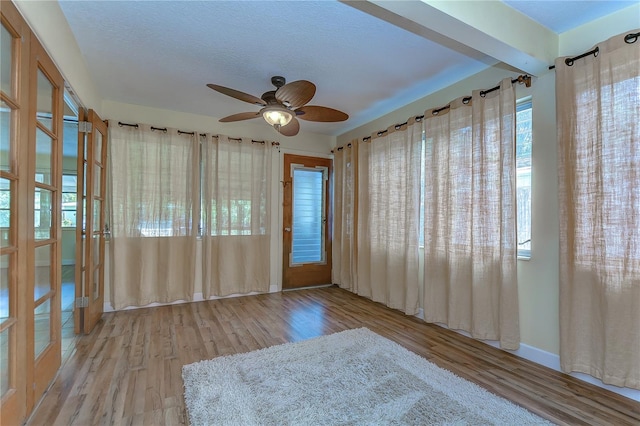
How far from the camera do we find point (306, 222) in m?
4.93

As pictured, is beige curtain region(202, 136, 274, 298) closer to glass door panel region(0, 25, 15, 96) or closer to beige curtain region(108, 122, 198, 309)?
beige curtain region(108, 122, 198, 309)

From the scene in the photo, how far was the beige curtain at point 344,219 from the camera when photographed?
448cm

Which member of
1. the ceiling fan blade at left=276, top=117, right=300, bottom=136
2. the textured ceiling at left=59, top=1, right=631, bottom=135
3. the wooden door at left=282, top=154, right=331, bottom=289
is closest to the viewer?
the textured ceiling at left=59, top=1, right=631, bottom=135

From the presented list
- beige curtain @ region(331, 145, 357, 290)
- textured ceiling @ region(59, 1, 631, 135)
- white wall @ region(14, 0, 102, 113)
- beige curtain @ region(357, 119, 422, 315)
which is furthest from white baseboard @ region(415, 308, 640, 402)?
white wall @ region(14, 0, 102, 113)

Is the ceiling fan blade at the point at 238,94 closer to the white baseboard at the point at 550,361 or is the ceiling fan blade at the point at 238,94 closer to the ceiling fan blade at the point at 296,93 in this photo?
the ceiling fan blade at the point at 296,93

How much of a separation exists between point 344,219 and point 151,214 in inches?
105

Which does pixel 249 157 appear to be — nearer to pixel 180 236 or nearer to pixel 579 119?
pixel 180 236

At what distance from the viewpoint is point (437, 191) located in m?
3.10

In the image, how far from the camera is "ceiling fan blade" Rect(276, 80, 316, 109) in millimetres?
2231

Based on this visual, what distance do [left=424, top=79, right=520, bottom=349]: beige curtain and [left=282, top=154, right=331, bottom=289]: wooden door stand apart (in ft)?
6.96

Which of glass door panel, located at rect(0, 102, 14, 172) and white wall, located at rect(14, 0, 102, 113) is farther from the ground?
white wall, located at rect(14, 0, 102, 113)

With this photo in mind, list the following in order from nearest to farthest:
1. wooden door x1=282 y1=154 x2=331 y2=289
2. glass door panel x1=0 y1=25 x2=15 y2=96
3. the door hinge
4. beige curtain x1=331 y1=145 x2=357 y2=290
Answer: glass door panel x1=0 y1=25 x2=15 y2=96 → the door hinge → beige curtain x1=331 y1=145 x2=357 y2=290 → wooden door x1=282 y1=154 x2=331 y2=289

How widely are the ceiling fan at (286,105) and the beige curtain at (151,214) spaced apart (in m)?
1.36

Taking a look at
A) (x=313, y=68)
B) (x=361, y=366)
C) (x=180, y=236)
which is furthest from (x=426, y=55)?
(x=180, y=236)
